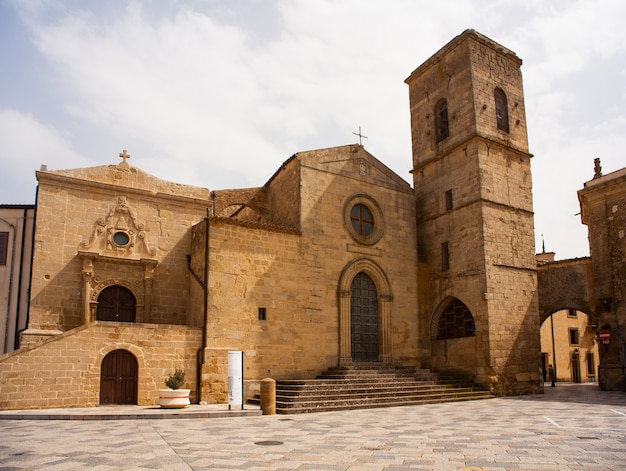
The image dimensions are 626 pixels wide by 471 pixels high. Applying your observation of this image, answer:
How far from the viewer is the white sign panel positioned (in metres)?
13.4

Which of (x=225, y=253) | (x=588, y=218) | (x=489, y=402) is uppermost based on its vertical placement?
(x=588, y=218)

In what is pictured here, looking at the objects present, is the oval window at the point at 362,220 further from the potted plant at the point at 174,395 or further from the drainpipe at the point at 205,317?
the potted plant at the point at 174,395

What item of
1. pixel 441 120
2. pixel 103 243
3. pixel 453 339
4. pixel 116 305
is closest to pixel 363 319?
pixel 453 339

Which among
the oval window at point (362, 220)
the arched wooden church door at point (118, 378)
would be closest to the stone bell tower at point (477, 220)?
the oval window at point (362, 220)

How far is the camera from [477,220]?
1984cm

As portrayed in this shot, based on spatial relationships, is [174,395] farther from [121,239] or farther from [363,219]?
[363,219]

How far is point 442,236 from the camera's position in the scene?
21453 mm

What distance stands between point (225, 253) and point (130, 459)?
10115mm

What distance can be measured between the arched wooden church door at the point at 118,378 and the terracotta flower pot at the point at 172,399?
4.52ft

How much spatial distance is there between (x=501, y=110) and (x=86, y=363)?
59.0 feet

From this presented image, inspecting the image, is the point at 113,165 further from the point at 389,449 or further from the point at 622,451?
the point at 622,451

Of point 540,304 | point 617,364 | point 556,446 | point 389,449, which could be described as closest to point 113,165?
point 389,449

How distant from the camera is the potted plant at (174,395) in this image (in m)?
13.7

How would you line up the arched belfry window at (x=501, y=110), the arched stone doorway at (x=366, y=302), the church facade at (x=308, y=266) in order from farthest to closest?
the arched belfry window at (x=501, y=110), the arched stone doorway at (x=366, y=302), the church facade at (x=308, y=266)
